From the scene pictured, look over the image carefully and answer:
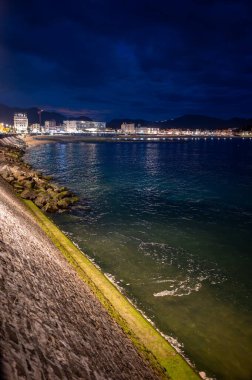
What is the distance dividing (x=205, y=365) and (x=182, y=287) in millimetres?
5527

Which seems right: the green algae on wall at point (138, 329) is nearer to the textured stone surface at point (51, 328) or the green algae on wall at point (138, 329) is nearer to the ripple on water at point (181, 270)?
the textured stone surface at point (51, 328)

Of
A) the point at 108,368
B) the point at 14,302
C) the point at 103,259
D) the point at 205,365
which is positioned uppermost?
the point at 14,302

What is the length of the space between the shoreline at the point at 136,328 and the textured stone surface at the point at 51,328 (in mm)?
562

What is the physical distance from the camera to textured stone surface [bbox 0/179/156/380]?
5.75 meters

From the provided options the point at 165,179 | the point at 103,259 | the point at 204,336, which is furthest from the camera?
the point at 165,179

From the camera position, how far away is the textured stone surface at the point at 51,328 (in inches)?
226

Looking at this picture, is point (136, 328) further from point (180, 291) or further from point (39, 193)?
point (39, 193)

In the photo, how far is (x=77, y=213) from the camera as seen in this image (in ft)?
98.3

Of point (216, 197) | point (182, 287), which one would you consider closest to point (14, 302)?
point (182, 287)

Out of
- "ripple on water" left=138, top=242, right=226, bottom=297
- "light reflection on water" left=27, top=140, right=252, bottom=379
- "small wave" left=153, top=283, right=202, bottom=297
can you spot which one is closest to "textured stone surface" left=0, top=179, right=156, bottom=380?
"light reflection on water" left=27, top=140, right=252, bottom=379

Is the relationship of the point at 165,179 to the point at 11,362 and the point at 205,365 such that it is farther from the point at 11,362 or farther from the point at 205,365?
the point at 11,362

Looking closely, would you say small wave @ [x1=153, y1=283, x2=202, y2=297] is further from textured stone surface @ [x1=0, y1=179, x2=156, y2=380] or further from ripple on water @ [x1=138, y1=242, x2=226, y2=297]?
textured stone surface @ [x1=0, y1=179, x2=156, y2=380]

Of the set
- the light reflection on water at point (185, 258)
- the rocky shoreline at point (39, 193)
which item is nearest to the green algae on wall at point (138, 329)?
the light reflection on water at point (185, 258)

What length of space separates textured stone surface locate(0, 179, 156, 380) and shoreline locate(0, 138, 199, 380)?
0.56 m
